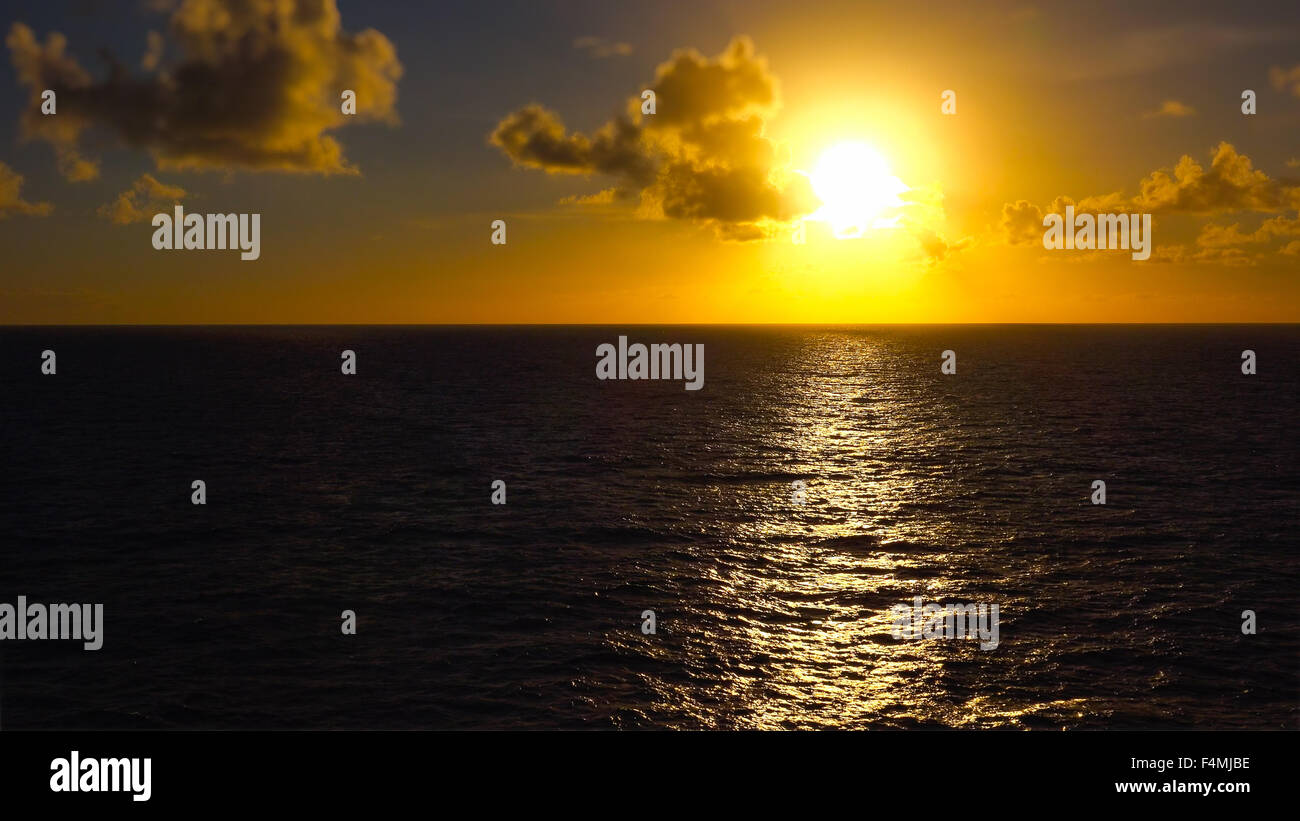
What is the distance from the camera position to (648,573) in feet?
158

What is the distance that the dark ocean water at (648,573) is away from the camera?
1319 inches

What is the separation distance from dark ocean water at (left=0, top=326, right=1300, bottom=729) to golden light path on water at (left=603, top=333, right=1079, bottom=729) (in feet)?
0.68

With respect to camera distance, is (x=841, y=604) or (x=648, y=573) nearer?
Result: (x=841, y=604)

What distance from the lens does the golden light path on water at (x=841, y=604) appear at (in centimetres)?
3297

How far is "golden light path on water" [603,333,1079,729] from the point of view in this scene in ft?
108

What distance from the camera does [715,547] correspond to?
52938 mm

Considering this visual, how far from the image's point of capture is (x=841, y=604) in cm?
4344

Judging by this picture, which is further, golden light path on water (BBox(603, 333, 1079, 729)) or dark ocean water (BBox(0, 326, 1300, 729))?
dark ocean water (BBox(0, 326, 1300, 729))

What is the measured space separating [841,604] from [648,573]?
1067 cm

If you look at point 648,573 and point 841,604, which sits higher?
point 648,573

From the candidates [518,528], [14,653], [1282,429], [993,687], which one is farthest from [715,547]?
[1282,429]

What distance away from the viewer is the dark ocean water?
110ft

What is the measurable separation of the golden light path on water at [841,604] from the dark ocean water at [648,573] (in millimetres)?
207

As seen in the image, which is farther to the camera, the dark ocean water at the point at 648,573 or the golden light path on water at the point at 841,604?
the dark ocean water at the point at 648,573
